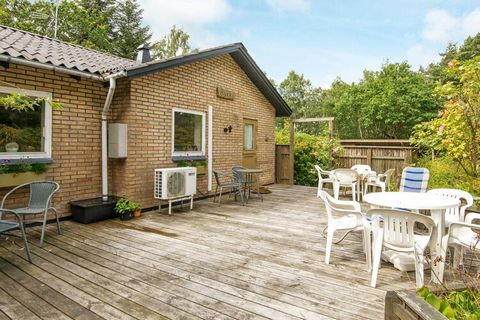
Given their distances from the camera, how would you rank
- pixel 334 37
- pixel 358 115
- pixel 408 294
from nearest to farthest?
pixel 408 294
pixel 334 37
pixel 358 115

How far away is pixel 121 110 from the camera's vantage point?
6.12m

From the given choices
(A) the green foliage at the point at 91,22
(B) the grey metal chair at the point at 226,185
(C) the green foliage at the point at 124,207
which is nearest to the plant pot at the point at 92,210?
(C) the green foliage at the point at 124,207

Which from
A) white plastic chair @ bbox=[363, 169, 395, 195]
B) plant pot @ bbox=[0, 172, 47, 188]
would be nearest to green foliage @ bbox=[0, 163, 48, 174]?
plant pot @ bbox=[0, 172, 47, 188]

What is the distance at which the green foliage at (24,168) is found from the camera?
4.66 meters

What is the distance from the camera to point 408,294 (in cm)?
166

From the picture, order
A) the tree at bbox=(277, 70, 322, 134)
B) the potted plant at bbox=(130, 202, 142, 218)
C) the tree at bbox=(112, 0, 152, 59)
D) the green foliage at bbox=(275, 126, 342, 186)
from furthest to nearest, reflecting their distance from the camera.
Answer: the tree at bbox=(277, 70, 322, 134)
the tree at bbox=(112, 0, 152, 59)
the green foliage at bbox=(275, 126, 342, 186)
the potted plant at bbox=(130, 202, 142, 218)

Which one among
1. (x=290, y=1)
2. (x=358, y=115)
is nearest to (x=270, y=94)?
(x=290, y=1)

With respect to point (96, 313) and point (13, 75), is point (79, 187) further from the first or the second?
point (96, 313)

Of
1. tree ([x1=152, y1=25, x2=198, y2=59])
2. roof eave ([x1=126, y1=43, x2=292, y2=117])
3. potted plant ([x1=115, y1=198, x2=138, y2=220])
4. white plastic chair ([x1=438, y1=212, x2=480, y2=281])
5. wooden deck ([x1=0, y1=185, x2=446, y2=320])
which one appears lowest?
wooden deck ([x1=0, y1=185, x2=446, y2=320])

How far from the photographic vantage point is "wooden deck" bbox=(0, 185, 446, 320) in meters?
2.56

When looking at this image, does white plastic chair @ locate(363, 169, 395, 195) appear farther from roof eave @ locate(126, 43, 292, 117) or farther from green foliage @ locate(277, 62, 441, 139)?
green foliage @ locate(277, 62, 441, 139)

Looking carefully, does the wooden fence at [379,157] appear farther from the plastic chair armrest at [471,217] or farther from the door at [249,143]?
the plastic chair armrest at [471,217]

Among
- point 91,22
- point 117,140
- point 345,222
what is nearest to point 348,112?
point 91,22

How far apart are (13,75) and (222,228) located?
4.17 m
